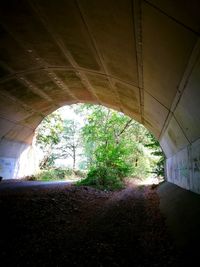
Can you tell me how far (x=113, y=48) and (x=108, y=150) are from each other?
1388 cm

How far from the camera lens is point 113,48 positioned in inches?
268

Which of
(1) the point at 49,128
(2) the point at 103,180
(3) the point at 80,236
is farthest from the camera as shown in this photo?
(1) the point at 49,128

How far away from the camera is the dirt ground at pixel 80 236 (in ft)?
15.1

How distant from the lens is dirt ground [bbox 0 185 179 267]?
460cm

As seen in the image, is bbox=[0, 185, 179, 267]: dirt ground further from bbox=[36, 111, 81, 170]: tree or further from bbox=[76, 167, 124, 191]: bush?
bbox=[36, 111, 81, 170]: tree

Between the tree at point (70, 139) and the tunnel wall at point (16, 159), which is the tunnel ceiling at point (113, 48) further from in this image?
the tree at point (70, 139)

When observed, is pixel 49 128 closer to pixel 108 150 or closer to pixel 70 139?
pixel 108 150

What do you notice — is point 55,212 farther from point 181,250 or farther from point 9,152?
point 9,152

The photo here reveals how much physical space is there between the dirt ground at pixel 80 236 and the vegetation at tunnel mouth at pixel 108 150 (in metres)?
8.29

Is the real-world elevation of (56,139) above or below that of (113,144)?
above

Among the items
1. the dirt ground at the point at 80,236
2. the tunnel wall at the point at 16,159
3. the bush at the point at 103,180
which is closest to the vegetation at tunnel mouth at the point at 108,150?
the bush at the point at 103,180

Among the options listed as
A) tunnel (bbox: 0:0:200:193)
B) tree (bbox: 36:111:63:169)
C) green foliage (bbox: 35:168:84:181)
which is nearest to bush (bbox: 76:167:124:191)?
green foliage (bbox: 35:168:84:181)

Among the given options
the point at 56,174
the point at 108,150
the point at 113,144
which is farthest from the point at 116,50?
the point at 56,174

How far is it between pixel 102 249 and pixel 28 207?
4011 mm
